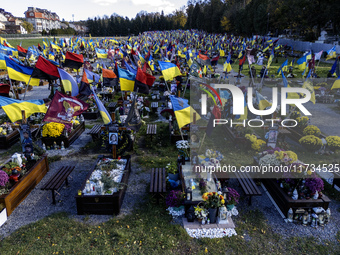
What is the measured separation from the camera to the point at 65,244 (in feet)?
24.3

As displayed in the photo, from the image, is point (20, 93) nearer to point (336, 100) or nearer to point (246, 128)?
point (246, 128)

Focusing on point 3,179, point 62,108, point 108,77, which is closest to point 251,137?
point 62,108

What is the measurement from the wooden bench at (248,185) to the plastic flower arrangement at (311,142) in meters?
4.73

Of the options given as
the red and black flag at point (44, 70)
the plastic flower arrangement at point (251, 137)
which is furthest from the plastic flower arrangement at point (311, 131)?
the red and black flag at point (44, 70)

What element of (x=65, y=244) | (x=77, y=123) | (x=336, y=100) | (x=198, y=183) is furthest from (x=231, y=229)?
(x=336, y=100)

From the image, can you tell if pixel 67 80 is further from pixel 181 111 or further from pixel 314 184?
pixel 314 184

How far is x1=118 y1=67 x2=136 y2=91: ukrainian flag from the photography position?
13.9 metres

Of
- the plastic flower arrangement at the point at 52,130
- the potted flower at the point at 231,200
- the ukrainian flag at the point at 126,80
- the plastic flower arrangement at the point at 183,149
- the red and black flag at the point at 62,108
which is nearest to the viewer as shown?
the potted flower at the point at 231,200

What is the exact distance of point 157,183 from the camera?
9656 mm

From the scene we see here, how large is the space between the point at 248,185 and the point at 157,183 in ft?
11.5

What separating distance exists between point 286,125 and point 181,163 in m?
8.59

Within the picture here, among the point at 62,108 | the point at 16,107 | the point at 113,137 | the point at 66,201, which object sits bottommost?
the point at 66,201

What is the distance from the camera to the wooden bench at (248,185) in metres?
9.27

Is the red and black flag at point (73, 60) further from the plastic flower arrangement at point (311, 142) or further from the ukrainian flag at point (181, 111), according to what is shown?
the plastic flower arrangement at point (311, 142)
